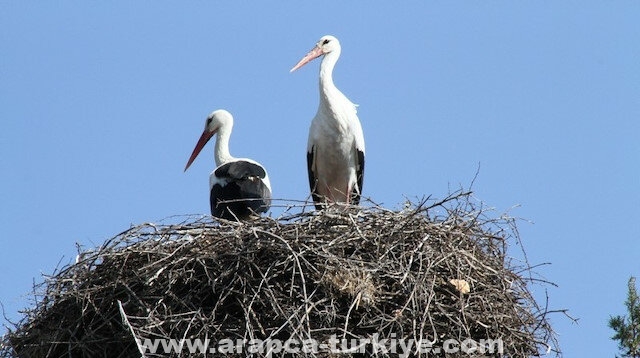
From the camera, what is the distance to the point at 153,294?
6305 millimetres

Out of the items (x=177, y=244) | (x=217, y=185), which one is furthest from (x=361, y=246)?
(x=217, y=185)

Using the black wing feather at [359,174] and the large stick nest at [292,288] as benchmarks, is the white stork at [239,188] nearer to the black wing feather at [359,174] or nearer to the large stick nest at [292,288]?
the black wing feather at [359,174]

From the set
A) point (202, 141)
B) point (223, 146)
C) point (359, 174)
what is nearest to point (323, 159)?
point (359, 174)

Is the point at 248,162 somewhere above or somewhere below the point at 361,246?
above

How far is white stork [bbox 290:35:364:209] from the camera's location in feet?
29.6

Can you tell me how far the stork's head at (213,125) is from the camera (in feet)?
31.4

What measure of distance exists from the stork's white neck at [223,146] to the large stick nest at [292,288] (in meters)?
2.48

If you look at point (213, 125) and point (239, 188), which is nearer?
point (239, 188)

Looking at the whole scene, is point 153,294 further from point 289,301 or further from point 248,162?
point 248,162

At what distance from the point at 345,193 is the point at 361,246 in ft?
9.24

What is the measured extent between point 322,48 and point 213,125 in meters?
1.04

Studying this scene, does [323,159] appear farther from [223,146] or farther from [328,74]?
[223,146]

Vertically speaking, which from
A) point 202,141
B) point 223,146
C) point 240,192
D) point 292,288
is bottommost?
point 292,288

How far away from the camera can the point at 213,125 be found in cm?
964
